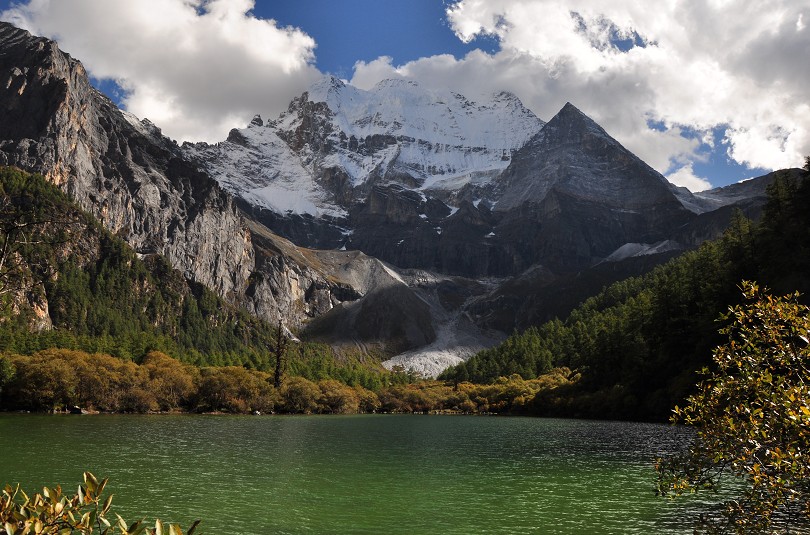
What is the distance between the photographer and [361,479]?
43719 mm

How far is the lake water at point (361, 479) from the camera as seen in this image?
3098cm

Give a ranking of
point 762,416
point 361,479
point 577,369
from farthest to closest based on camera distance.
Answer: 1. point 577,369
2. point 361,479
3. point 762,416

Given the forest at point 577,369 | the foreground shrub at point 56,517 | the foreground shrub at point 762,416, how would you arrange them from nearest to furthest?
the foreground shrub at point 56,517
the foreground shrub at point 762,416
the forest at point 577,369

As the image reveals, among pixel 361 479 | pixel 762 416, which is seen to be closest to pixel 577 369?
pixel 361 479

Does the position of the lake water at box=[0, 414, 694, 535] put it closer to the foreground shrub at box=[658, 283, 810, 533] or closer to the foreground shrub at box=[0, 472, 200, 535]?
the foreground shrub at box=[658, 283, 810, 533]

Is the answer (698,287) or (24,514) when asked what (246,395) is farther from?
(24,514)

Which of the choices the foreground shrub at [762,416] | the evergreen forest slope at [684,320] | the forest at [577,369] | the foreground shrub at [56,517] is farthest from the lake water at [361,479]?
the forest at [577,369]

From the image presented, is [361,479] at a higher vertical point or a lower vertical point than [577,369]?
lower

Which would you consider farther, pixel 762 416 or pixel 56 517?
pixel 762 416

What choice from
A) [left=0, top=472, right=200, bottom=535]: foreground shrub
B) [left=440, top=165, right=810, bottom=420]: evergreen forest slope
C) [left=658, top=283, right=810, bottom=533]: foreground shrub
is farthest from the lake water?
[left=440, top=165, right=810, bottom=420]: evergreen forest slope

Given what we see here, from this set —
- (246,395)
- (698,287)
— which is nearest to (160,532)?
(698,287)

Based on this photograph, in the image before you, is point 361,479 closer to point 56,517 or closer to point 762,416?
point 762,416

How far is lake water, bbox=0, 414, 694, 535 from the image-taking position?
1220 inches

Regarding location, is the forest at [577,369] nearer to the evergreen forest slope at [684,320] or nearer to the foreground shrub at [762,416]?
the evergreen forest slope at [684,320]
